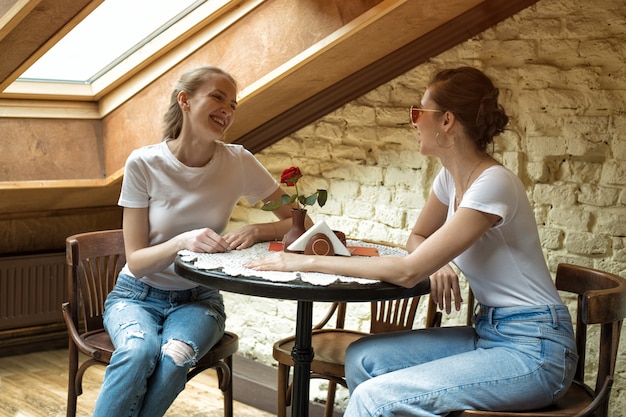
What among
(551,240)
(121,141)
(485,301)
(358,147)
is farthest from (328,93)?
(485,301)

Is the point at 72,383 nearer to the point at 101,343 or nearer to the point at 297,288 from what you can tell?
the point at 101,343

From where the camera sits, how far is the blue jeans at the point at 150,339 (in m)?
2.57

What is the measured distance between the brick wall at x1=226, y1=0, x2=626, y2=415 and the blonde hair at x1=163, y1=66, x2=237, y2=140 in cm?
113

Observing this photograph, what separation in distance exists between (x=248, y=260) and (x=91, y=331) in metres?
0.80

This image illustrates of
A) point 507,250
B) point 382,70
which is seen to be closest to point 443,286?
point 507,250

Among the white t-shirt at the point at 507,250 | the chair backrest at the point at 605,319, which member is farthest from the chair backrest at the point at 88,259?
the chair backrest at the point at 605,319

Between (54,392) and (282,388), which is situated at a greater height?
(282,388)

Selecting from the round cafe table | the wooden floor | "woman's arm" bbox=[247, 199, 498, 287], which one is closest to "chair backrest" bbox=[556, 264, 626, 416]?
"woman's arm" bbox=[247, 199, 498, 287]

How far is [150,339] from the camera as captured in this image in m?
2.64

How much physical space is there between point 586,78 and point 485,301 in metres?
1.30

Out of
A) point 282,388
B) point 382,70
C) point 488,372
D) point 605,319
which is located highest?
point 382,70

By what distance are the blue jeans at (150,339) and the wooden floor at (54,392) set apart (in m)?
1.12

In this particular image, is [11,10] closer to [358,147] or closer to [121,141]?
[121,141]

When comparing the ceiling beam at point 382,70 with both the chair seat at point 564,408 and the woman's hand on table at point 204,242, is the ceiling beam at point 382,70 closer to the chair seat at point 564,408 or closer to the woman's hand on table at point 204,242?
the woman's hand on table at point 204,242
